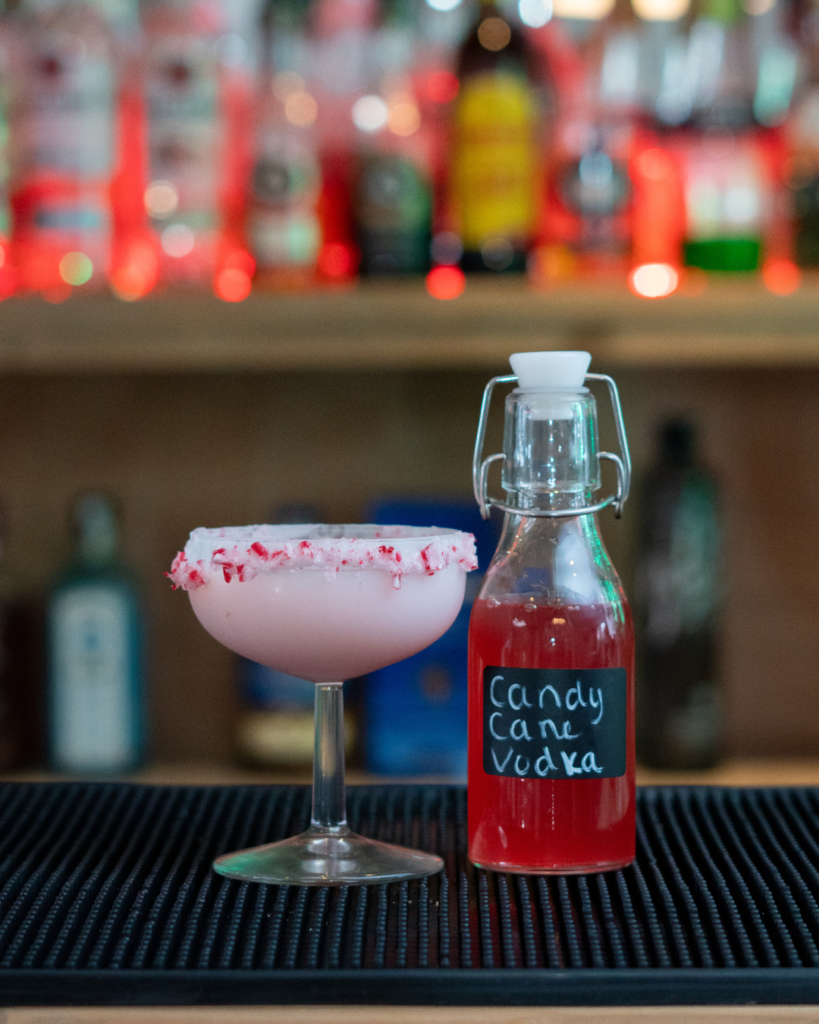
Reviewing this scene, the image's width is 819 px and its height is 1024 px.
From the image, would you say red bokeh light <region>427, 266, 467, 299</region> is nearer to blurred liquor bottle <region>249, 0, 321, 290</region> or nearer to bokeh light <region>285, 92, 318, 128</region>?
blurred liquor bottle <region>249, 0, 321, 290</region>

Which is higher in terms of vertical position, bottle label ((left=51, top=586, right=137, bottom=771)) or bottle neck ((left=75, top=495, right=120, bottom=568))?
bottle neck ((left=75, top=495, right=120, bottom=568))

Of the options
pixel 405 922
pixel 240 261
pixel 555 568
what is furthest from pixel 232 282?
pixel 405 922

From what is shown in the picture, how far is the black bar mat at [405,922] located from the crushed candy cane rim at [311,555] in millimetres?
155

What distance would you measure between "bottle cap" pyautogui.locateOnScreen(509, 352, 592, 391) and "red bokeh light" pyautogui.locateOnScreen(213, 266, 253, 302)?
1.83ft

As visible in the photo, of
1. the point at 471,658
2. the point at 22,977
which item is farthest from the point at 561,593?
the point at 22,977

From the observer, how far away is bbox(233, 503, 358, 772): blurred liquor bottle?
1.31m

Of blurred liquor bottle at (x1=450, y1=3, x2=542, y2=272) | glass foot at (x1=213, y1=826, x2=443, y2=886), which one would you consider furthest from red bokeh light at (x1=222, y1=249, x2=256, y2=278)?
glass foot at (x1=213, y1=826, x2=443, y2=886)

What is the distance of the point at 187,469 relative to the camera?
4.82ft

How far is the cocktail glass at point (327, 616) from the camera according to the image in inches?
24.4

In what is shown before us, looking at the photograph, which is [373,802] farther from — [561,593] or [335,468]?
[335,468]

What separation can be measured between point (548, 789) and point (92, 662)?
0.78 m

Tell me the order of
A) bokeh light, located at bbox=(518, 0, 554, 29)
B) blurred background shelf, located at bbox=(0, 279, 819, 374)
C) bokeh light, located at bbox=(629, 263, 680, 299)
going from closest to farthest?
blurred background shelf, located at bbox=(0, 279, 819, 374)
bokeh light, located at bbox=(629, 263, 680, 299)
bokeh light, located at bbox=(518, 0, 554, 29)

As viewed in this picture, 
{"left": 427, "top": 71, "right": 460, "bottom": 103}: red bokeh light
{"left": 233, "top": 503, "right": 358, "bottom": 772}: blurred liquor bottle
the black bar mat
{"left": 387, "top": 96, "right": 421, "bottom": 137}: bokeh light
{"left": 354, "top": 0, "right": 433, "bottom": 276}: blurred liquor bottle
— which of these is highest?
{"left": 427, "top": 71, "right": 460, "bottom": 103}: red bokeh light

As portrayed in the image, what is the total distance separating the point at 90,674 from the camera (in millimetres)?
1309
